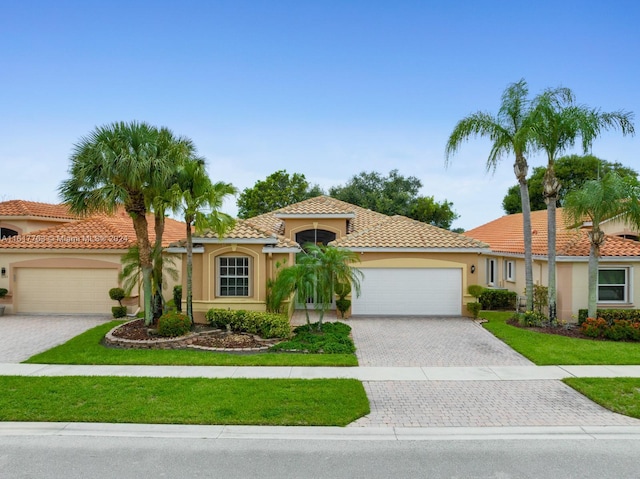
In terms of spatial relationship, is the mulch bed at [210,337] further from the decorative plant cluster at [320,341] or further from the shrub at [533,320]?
the shrub at [533,320]

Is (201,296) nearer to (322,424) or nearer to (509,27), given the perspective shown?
(322,424)

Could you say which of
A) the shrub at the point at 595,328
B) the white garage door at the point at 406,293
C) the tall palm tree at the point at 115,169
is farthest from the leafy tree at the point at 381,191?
the tall palm tree at the point at 115,169

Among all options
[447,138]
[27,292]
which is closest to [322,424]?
[447,138]

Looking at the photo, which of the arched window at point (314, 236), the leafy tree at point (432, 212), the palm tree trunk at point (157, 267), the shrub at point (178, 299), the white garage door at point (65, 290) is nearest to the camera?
the palm tree trunk at point (157, 267)

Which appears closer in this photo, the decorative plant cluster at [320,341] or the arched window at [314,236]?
the decorative plant cluster at [320,341]

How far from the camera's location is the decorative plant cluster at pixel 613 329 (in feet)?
46.5

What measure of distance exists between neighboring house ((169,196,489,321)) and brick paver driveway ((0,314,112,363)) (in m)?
4.65

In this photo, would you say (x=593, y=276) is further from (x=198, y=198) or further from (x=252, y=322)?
(x=198, y=198)

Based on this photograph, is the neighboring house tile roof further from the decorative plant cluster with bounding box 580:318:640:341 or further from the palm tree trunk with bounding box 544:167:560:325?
the decorative plant cluster with bounding box 580:318:640:341

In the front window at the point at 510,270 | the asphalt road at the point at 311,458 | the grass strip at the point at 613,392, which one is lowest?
the grass strip at the point at 613,392

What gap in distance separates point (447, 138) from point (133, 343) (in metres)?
13.6

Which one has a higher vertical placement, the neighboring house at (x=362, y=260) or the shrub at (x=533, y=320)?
the neighboring house at (x=362, y=260)

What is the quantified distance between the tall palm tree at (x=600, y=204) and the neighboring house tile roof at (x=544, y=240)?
4.84 feet

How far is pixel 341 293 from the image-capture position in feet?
60.0
